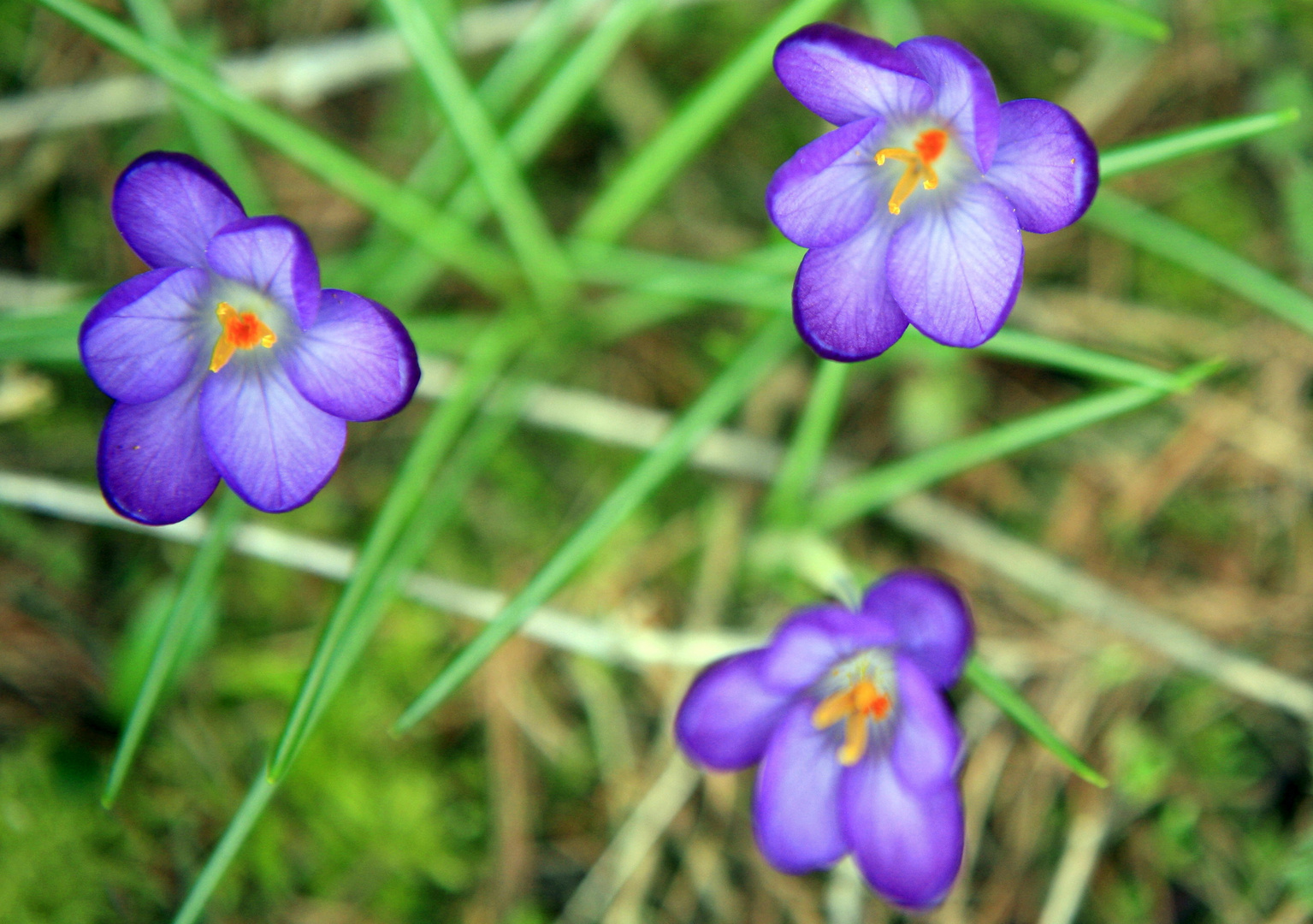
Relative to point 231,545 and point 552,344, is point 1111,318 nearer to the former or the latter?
point 552,344

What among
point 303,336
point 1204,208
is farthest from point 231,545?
A: point 1204,208

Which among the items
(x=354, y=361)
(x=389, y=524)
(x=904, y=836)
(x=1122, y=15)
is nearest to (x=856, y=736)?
(x=904, y=836)

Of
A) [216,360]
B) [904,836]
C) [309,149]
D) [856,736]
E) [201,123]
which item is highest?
[201,123]

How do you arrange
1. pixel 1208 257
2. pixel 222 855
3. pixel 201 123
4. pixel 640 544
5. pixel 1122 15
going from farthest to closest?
pixel 640 544, pixel 1208 257, pixel 201 123, pixel 1122 15, pixel 222 855

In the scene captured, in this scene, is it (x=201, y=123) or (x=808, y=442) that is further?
(x=201, y=123)

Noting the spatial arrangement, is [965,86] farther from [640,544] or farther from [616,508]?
[640,544]
